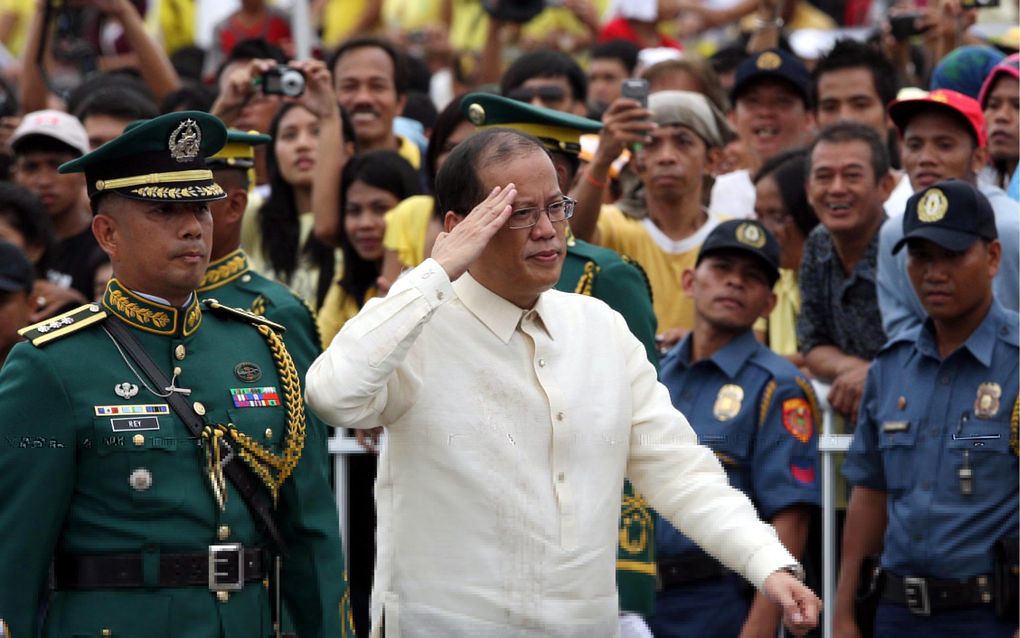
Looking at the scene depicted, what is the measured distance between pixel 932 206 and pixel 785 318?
1.68m

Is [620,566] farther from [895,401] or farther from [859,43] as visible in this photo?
[859,43]

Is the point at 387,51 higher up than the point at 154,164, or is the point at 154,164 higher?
the point at 387,51

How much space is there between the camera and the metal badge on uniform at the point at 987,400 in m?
5.95

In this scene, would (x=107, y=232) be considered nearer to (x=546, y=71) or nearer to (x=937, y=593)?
(x=937, y=593)

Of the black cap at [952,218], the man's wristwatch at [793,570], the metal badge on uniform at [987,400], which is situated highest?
the black cap at [952,218]

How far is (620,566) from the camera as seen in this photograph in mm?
5688

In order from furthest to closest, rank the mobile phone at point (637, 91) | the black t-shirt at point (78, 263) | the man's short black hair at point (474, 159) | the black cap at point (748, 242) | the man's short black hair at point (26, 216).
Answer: the black t-shirt at point (78, 263) < the man's short black hair at point (26, 216) < the mobile phone at point (637, 91) < the black cap at point (748, 242) < the man's short black hair at point (474, 159)

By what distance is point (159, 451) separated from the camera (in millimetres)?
4734

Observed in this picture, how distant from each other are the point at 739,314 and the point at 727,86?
14.1ft

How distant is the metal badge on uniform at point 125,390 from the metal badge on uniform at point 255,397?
11.8 inches

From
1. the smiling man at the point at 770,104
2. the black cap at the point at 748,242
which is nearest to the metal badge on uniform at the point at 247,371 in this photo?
the black cap at the point at 748,242

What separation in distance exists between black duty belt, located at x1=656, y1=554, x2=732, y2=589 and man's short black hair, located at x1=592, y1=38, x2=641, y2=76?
509cm

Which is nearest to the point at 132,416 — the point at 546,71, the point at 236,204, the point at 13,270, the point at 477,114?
the point at 477,114

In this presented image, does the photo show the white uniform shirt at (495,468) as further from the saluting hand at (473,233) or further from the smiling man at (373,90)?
the smiling man at (373,90)
